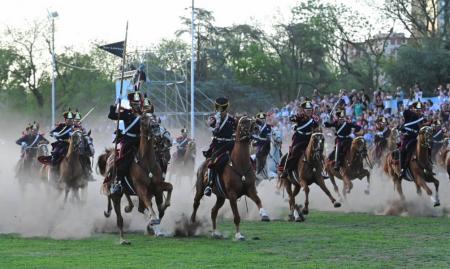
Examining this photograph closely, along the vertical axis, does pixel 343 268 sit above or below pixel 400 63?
below

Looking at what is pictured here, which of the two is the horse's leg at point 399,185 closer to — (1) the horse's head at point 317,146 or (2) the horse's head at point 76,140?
(1) the horse's head at point 317,146

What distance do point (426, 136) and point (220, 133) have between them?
7.99 m

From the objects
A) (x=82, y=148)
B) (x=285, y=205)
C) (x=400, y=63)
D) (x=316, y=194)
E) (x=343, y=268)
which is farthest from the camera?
(x=400, y=63)

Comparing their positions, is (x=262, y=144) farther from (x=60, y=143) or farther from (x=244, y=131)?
(x=244, y=131)

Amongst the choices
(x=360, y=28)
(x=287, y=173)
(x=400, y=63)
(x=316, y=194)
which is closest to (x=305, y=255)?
(x=287, y=173)

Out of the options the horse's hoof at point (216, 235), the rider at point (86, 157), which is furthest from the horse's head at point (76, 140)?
the horse's hoof at point (216, 235)

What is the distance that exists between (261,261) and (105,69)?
85603 millimetres

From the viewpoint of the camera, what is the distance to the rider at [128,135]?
2002 centimetres

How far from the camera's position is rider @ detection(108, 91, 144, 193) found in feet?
65.7

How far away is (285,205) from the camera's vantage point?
31.1 meters

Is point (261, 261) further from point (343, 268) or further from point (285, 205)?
point (285, 205)

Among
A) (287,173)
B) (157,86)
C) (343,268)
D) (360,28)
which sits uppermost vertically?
(360,28)

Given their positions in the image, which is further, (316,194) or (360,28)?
(360,28)

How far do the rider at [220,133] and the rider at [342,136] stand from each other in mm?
10349
